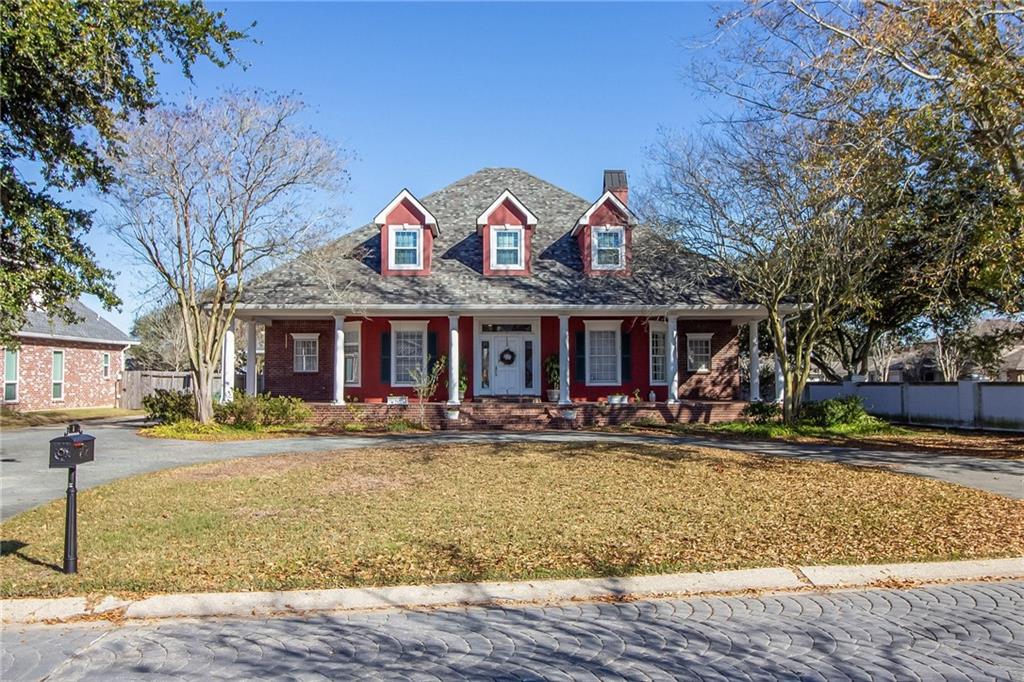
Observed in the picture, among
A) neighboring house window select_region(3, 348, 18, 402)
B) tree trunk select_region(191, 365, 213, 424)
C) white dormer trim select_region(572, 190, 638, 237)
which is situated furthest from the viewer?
neighboring house window select_region(3, 348, 18, 402)

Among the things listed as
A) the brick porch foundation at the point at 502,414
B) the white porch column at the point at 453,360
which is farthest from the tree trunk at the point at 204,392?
the white porch column at the point at 453,360

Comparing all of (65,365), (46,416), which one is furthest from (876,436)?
(65,365)

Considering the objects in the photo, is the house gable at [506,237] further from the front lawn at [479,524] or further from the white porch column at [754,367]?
the front lawn at [479,524]

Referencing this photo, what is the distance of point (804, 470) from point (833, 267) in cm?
883

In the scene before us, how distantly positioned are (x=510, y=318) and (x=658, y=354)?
16.9 feet

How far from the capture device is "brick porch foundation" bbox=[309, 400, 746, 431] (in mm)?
21391

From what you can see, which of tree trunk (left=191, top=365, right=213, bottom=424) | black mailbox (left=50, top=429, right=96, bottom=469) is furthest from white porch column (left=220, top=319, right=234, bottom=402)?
black mailbox (left=50, top=429, right=96, bottom=469)

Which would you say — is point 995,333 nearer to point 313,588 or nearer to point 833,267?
point 833,267

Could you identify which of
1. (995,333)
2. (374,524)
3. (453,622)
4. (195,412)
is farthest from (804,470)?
(995,333)

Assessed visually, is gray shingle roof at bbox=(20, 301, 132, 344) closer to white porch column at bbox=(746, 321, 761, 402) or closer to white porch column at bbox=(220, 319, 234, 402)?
white porch column at bbox=(220, 319, 234, 402)

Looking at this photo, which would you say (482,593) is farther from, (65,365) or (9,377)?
(65,365)

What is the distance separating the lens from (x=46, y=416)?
27.7 meters

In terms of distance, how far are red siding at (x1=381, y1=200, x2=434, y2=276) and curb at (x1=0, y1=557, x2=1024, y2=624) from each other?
1802 centimetres

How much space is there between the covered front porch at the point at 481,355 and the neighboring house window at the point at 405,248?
65.8 inches
